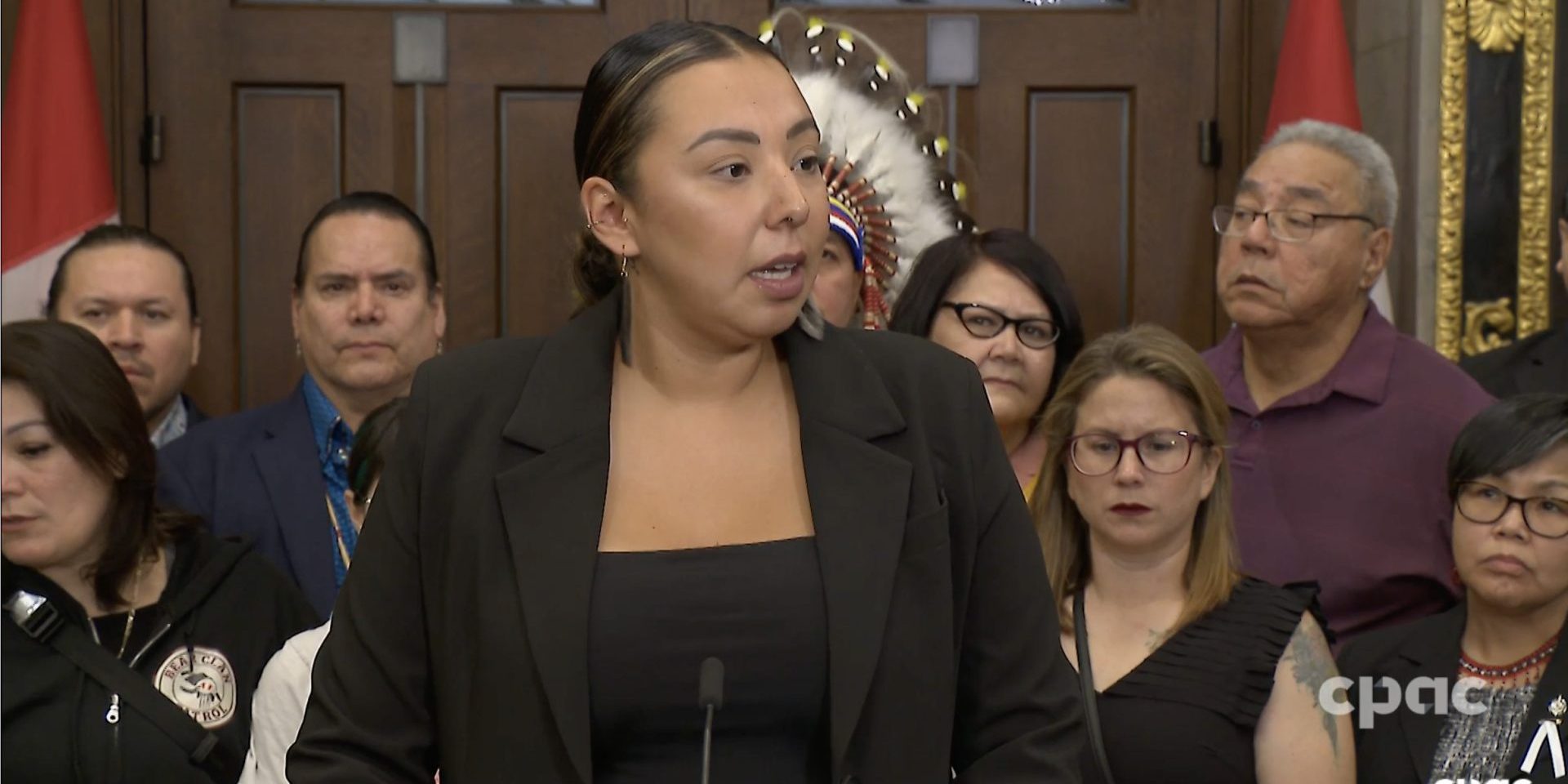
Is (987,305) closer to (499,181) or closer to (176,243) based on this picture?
(499,181)

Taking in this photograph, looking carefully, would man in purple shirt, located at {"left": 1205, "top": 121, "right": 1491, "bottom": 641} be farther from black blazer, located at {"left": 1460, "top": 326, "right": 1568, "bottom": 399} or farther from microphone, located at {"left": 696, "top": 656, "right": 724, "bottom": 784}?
microphone, located at {"left": 696, "top": 656, "right": 724, "bottom": 784}

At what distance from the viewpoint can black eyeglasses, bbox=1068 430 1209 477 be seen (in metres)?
3.09

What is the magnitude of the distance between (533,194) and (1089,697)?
222 cm

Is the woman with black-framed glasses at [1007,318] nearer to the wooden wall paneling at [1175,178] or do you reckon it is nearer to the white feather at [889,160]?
the white feather at [889,160]

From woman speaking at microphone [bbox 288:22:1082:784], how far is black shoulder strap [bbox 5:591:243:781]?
1.36 meters

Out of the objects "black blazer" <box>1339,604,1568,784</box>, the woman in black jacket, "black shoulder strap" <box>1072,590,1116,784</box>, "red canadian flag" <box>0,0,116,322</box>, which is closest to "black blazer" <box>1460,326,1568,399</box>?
"black blazer" <box>1339,604,1568,784</box>

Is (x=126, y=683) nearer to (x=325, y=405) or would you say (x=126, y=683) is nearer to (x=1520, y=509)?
(x=325, y=405)

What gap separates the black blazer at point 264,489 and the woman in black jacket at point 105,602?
33 cm

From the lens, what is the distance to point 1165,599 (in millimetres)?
A: 3082

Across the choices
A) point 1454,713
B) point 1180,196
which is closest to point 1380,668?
point 1454,713

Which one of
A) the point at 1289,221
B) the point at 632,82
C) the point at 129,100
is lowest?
the point at 1289,221

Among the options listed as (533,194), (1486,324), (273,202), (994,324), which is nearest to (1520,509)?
(994,324)

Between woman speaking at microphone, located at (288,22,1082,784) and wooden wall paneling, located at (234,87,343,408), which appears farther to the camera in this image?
wooden wall paneling, located at (234,87,343,408)

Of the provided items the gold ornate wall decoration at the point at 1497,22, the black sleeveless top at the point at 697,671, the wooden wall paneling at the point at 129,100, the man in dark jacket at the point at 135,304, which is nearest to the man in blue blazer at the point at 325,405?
the man in dark jacket at the point at 135,304
